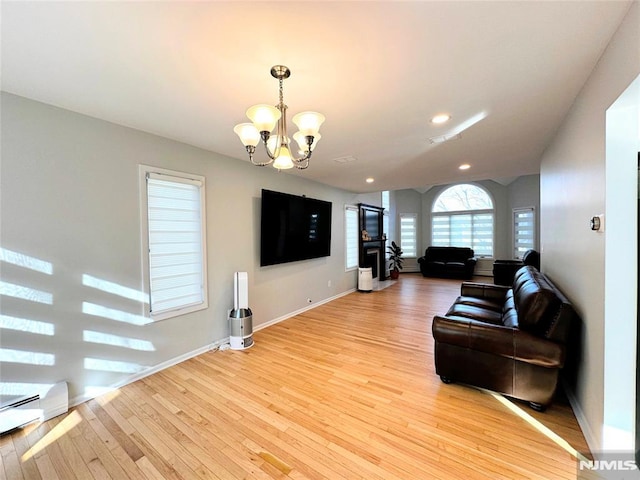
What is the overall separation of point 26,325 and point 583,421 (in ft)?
13.7

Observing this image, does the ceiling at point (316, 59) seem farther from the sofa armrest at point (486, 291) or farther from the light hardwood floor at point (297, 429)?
the light hardwood floor at point (297, 429)

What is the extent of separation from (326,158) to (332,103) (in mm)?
1518

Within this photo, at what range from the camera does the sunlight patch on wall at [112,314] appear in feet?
7.53

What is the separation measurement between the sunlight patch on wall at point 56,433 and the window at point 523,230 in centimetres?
1000

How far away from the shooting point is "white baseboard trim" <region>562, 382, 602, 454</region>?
1.62 m

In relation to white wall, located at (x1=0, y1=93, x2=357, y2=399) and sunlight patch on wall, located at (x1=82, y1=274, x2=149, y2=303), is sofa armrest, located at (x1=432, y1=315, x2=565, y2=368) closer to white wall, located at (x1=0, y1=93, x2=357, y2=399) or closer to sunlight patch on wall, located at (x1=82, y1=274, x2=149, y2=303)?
white wall, located at (x1=0, y1=93, x2=357, y2=399)

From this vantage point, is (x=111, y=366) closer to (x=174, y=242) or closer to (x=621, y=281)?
(x=174, y=242)

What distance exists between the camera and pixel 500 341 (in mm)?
2145

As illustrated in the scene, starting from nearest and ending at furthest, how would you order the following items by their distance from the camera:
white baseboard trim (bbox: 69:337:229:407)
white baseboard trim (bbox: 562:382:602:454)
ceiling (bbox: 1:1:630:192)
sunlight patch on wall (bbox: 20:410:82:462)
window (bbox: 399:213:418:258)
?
ceiling (bbox: 1:1:630:192) < white baseboard trim (bbox: 562:382:602:454) < sunlight patch on wall (bbox: 20:410:82:462) < white baseboard trim (bbox: 69:337:229:407) < window (bbox: 399:213:418:258)

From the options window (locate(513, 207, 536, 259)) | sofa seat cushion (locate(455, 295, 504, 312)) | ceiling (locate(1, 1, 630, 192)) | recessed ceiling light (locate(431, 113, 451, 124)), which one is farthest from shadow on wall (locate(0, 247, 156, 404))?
window (locate(513, 207, 536, 259))

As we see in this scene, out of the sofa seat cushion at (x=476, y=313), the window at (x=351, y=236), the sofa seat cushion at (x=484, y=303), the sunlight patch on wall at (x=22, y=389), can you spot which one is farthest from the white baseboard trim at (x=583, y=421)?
the window at (x=351, y=236)

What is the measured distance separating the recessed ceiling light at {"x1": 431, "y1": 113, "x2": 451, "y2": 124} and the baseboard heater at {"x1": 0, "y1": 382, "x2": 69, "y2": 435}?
3.96 m

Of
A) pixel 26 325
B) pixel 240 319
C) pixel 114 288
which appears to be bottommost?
pixel 240 319

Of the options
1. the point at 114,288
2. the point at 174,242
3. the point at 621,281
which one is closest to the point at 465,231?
the point at 621,281
